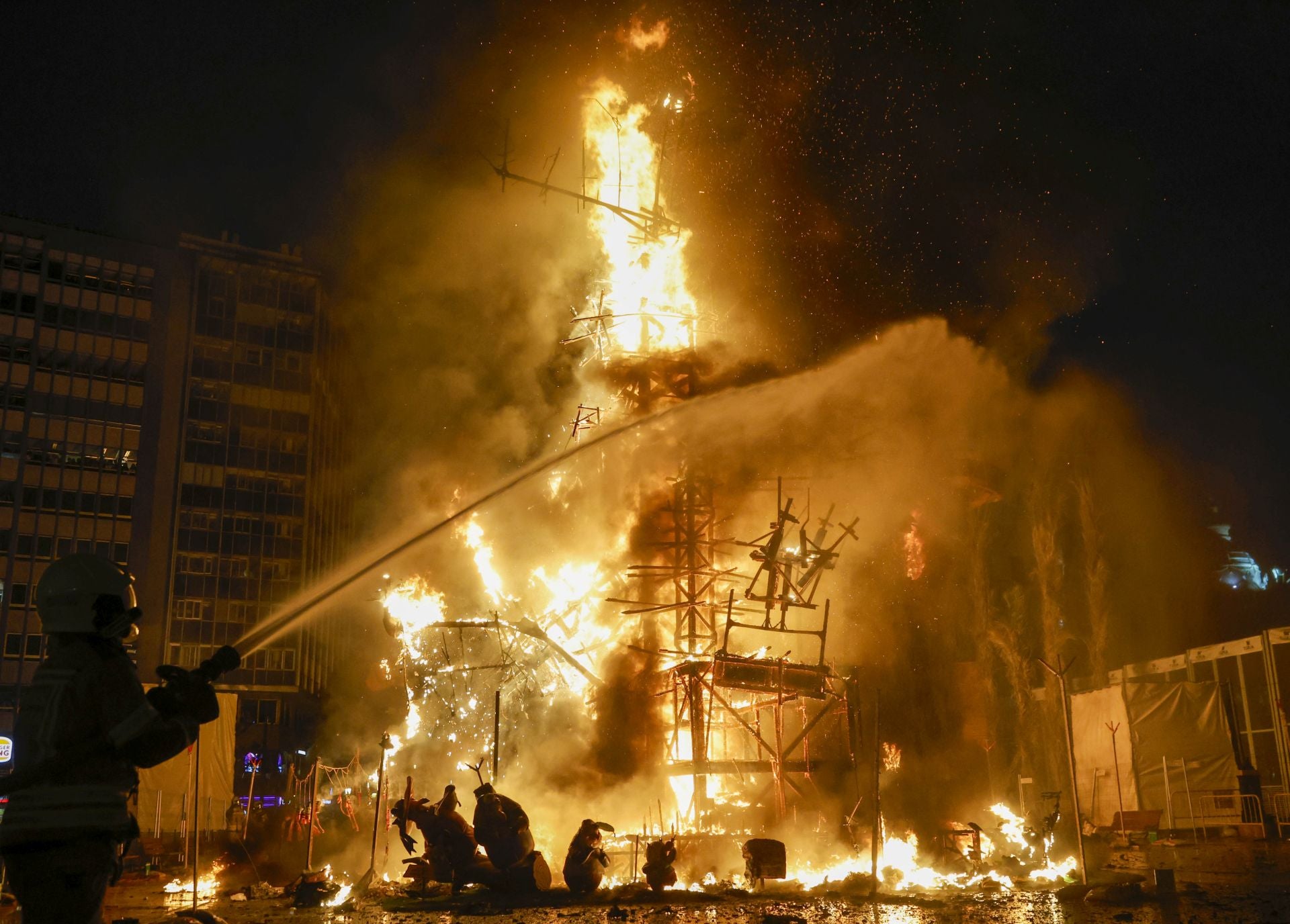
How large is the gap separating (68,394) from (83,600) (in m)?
68.3

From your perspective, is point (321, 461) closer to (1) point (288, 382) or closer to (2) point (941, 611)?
(1) point (288, 382)

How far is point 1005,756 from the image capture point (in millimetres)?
42688

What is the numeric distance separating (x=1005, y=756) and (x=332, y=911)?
32.9 m

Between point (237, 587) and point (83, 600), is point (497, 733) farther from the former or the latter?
point (237, 587)

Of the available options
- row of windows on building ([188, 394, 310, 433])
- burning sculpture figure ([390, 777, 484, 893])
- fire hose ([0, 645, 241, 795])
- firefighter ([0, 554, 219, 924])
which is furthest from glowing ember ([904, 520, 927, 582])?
row of windows on building ([188, 394, 310, 433])

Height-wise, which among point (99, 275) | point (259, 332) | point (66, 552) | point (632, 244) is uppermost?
point (99, 275)

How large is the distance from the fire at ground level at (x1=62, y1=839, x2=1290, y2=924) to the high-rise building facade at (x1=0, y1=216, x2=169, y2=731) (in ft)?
157

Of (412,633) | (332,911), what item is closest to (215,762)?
(412,633)

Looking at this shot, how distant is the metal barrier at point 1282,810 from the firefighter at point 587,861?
18.8 metres

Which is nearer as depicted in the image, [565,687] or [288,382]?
[565,687]

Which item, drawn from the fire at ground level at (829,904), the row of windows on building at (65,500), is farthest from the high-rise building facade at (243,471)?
the fire at ground level at (829,904)

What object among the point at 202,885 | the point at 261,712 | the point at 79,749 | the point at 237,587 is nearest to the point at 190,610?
the point at 237,587

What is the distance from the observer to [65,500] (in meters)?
63.0

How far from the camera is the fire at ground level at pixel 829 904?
15.1 metres
